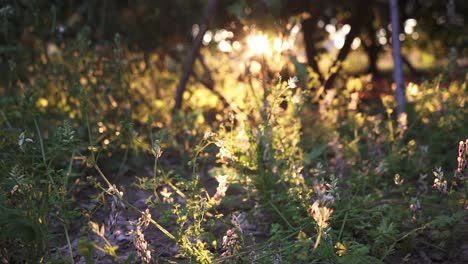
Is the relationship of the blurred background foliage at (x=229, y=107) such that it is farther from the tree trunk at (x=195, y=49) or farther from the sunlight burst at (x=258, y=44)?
the tree trunk at (x=195, y=49)

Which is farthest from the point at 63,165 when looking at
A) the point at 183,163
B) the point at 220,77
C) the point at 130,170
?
the point at 220,77

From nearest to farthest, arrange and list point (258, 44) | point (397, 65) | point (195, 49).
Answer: point (258, 44), point (397, 65), point (195, 49)

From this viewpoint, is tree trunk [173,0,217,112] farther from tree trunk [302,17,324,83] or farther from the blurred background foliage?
tree trunk [302,17,324,83]

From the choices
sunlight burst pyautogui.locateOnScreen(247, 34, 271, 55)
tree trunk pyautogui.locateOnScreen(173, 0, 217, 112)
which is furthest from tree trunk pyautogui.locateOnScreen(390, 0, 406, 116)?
tree trunk pyautogui.locateOnScreen(173, 0, 217, 112)

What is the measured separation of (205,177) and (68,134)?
5.41 feet

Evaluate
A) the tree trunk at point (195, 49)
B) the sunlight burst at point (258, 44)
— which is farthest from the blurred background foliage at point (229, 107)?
the tree trunk at point (195, 49)

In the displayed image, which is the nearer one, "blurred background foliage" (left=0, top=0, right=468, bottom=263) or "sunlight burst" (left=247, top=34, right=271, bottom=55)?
"blurred background foliage" (left=0, top=0, right=468, bottom=263)

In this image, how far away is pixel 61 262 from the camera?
7.59 ft

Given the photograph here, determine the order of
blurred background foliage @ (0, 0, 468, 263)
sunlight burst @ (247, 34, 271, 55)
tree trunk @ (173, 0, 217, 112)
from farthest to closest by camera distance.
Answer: tree trunk @ (173, 0, 217, 112), sunlight burst @ (247, 34, 271, 55), blurred background foliage @ (0, 0, 468, 263)

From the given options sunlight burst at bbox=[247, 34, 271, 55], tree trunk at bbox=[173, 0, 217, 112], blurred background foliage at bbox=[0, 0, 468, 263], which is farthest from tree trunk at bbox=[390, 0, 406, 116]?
A: tree trunk at bbox=[173, 0, 217, 112]

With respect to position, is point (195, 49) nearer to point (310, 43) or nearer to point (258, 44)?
point (258, 44)

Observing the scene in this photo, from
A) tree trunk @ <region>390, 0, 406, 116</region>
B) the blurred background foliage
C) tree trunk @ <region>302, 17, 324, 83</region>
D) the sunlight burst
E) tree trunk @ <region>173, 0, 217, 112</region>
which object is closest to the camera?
the blurred background foliage

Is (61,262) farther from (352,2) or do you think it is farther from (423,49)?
(423,49)

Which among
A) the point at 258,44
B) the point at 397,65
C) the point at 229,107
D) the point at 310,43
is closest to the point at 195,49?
the point at 229,107
